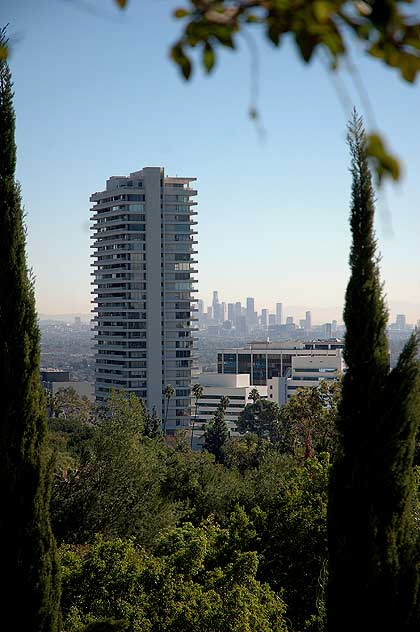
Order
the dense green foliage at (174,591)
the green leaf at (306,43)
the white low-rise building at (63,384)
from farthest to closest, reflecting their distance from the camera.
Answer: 1. the white low-rise building at (63,384)
2. the dense green foliage at (174,591)
3. the green leaf at (306,43)

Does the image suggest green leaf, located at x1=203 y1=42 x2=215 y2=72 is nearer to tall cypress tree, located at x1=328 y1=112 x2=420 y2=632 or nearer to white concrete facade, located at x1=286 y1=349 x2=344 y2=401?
tall cypress tree, located at x1=328 y1=112 x2=420 y2=632

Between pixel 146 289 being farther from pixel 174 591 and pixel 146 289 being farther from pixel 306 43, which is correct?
pixel 306 43

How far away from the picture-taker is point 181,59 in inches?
48.3

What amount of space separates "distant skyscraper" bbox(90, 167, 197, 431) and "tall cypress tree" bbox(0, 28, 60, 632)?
72315 mm

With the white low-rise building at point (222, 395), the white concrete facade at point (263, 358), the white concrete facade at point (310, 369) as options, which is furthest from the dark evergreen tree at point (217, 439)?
the white concrete facade at point (263, 358)

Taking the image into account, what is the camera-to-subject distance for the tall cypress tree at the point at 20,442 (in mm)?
6285

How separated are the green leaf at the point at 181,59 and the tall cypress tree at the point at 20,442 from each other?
18.4 ft

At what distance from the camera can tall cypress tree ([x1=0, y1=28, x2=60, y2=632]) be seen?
20.6 feet

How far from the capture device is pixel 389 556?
5.72 m

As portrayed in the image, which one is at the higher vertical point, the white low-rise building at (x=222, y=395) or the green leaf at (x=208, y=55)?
the green leaf at (x=208, y=55)

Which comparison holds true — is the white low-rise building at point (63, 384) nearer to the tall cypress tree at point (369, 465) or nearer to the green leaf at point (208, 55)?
the tall cypress tree at point (369, 465)

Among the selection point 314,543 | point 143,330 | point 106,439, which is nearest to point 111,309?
point 143,330

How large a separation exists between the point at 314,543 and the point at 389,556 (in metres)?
4.42

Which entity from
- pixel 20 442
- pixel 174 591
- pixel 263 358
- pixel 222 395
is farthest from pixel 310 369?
pixel 20 442
